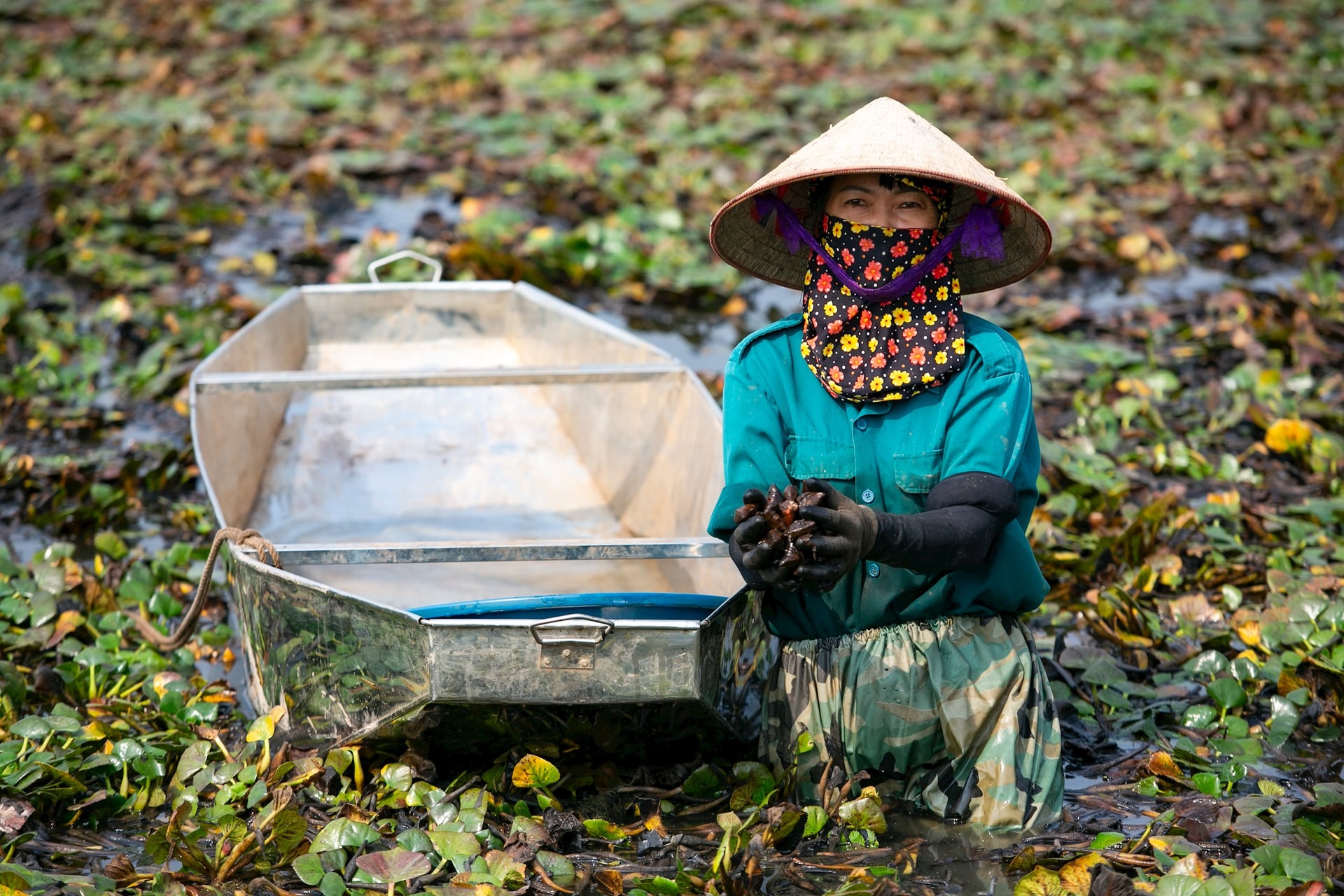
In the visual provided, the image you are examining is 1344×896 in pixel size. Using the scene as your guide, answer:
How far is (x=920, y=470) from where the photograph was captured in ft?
7.89

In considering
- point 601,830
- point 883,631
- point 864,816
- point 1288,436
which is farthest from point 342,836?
point 1288,436

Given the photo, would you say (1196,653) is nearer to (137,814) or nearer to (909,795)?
(909,795)

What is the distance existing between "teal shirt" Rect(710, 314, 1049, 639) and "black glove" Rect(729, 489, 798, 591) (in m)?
0.16

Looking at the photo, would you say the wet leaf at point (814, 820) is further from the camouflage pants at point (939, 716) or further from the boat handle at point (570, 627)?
the boat handle at point (570, 627)

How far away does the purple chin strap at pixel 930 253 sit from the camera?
7.87 ft

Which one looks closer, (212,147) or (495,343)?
(495,343)

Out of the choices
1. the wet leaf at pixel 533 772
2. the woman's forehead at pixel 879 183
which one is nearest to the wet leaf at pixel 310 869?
the wet leaf at pixel 533 772

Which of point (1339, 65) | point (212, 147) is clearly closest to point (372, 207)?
point (212, 147)

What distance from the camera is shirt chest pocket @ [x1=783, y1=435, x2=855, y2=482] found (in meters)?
2.42

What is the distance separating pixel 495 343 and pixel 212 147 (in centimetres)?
347

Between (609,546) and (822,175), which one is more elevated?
(822,175)

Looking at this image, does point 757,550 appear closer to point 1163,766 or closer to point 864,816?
point 864,816

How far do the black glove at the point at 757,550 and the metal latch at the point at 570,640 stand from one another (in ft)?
1.01

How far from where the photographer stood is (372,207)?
704 cm
